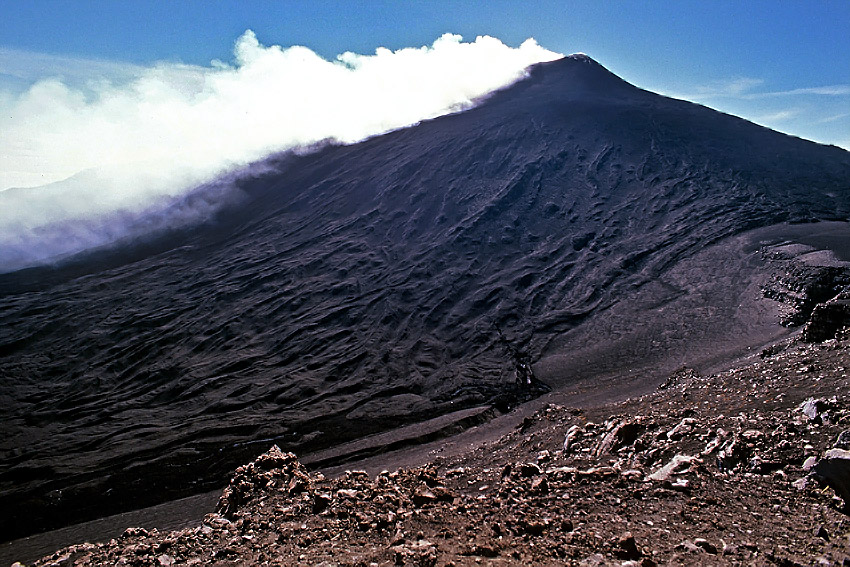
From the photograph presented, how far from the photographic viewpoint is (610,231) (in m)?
26.2

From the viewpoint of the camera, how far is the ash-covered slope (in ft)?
53.5

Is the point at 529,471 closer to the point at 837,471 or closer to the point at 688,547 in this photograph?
the point at 688,547

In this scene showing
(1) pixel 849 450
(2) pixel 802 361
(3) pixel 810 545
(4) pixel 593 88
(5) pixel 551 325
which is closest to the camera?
(3) pixel 810 545

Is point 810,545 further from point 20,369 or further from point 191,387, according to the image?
point 20,369

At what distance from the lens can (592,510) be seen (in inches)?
174

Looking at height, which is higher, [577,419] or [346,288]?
[346,288]

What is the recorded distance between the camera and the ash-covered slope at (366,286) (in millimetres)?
16297

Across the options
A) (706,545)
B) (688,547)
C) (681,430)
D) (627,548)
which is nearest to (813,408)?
(681,430)

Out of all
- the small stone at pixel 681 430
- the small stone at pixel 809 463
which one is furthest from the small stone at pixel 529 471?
the small stone at pixel 809 463

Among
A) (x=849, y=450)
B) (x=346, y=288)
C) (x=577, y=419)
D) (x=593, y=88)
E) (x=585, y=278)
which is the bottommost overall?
(x=577, y=419)

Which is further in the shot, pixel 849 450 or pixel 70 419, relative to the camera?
pixel 70 419

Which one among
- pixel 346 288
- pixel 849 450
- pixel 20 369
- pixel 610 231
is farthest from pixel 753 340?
pixel 20 369

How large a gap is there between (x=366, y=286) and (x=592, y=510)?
67.1 ft

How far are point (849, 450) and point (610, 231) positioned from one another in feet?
75.7
